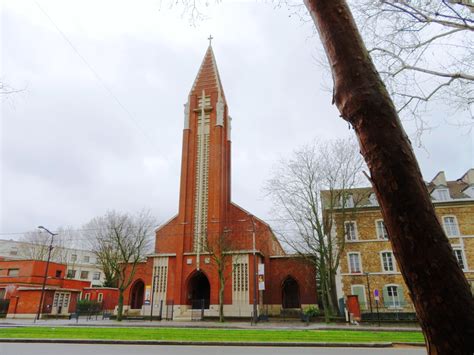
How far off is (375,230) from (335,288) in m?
6.71

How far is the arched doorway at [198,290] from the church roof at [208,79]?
901 inches

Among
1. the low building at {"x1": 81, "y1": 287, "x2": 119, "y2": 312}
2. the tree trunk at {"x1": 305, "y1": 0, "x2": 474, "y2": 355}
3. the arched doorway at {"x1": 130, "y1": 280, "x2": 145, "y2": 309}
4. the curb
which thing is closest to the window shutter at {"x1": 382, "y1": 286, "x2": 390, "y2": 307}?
the curb

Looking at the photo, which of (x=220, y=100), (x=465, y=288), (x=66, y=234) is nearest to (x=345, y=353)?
(x=465, y=288)

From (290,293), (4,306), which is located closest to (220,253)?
(290,293)

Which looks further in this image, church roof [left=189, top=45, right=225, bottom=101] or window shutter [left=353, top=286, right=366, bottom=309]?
church roof [left=189, top=45, right=225, bottom=101]

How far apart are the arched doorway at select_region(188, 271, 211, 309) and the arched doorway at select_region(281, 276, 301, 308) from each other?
29.6 feet

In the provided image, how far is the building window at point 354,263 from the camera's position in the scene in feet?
103

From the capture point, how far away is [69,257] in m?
72.5

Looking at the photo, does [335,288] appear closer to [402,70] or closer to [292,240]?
[292,240]

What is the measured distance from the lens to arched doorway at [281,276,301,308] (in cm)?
3950

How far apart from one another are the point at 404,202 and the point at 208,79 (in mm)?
46234

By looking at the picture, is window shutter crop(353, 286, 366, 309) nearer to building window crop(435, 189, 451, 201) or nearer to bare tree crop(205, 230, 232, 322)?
building window crop(435, 189, 451, 201)

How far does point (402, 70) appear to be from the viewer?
10.0 m

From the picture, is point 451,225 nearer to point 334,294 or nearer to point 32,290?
point 334,294
